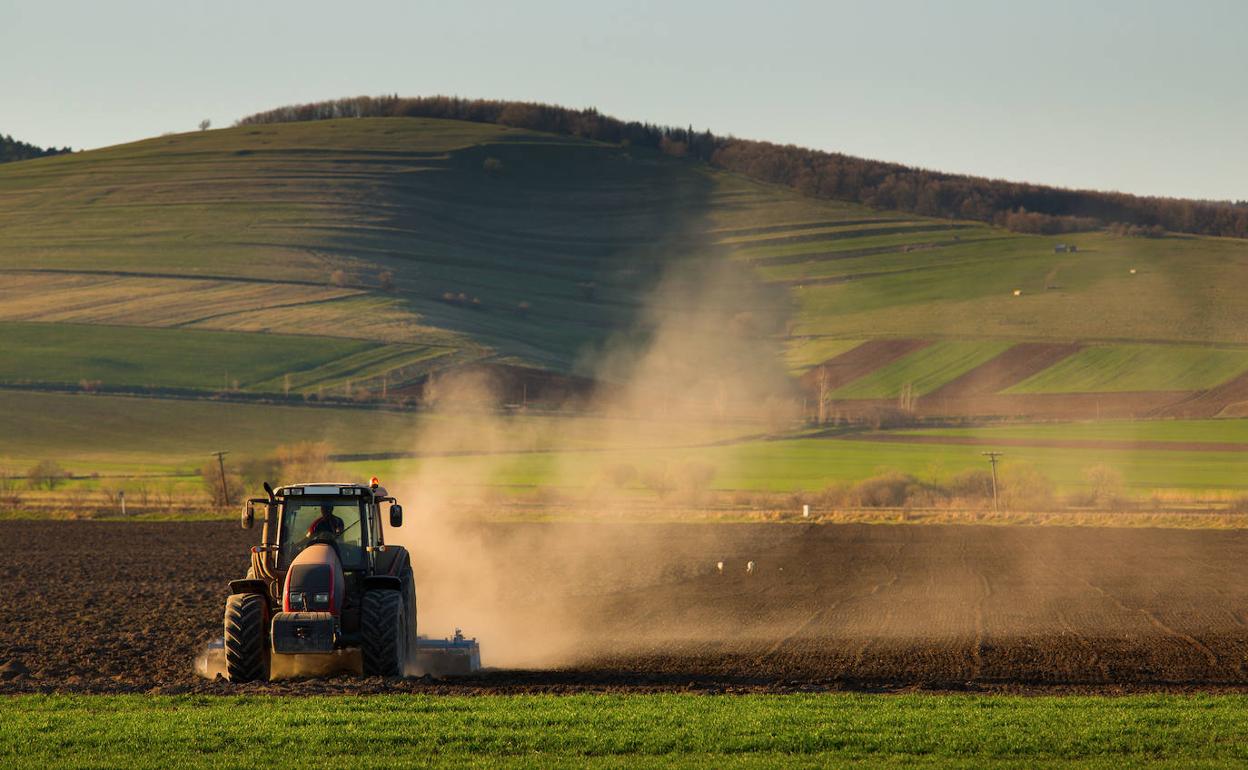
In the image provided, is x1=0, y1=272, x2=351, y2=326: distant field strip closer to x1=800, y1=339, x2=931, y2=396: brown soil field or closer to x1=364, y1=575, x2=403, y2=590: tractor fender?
x1=800, y1=339, x2=931, y2=396: brown soil field

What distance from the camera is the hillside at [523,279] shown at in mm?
92875

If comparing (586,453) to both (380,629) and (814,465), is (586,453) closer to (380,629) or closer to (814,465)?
(814,465)

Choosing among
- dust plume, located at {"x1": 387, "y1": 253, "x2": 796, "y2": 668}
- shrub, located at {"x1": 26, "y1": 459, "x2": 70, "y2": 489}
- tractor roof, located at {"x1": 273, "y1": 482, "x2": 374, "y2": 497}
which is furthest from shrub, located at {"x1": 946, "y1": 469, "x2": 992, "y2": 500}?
tractor roof, located at {"x1": 273, "y1": 482, "x2": 374, "y2": 497}

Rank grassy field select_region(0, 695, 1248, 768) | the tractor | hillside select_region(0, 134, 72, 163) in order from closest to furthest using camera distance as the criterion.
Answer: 1. grassy field select_region(0, 695, 1248, 768)
2. the tractor
3. hillside select_region(0, 134, 72, 163)

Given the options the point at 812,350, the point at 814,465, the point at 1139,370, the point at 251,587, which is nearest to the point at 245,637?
the point at 251,587

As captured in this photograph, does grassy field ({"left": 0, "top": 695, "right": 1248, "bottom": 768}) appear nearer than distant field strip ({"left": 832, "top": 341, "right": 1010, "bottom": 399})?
Yes

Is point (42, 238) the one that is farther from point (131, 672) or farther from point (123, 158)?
point (131, 672)

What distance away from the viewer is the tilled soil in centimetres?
1975

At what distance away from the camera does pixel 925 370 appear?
9894 centimetres

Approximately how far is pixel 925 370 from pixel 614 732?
287ft

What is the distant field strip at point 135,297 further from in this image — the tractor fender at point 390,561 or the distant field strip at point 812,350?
the tractor fender at point 390,561

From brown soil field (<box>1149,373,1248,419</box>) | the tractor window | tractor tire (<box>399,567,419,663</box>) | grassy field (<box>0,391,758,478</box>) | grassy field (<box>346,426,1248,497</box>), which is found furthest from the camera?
brown soil field (<box>1149,373,1248,419</box>)

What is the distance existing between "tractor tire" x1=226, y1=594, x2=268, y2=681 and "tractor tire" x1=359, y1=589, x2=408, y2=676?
1.34 meters

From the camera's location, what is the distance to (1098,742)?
1427cm
